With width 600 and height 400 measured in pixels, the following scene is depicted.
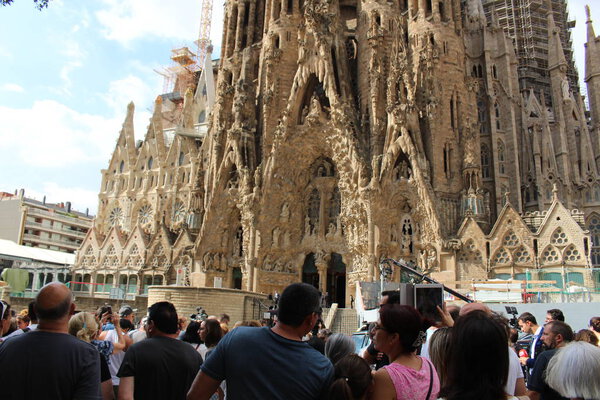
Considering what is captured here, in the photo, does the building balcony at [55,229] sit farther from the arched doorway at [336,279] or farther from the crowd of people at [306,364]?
the crowd of people at [306,364]

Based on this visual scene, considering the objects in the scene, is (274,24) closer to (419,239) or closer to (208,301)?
(419,239)

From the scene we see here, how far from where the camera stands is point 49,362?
10.5ft

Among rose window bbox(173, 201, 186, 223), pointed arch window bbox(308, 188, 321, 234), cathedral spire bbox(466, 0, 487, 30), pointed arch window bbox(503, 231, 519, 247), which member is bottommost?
pointed arch window bbox(503, 231, 519, 247)

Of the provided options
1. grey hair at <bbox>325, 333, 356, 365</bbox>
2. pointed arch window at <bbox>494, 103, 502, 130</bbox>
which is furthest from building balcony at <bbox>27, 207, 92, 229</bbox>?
grey hair at <bbox>325, 333, 356, 365</bbox>

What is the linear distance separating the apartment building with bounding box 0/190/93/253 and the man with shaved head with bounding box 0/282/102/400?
64.6m

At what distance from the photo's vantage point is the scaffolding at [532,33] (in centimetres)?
4303

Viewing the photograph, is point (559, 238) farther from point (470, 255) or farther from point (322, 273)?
point (322, 273)

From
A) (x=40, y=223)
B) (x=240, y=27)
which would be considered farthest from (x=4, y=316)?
(x=40, y=223)

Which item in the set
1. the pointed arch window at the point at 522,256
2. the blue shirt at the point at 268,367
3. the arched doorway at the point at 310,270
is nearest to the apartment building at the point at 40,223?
the arched doorway at the point at 310,270

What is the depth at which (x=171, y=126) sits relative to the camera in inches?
2216

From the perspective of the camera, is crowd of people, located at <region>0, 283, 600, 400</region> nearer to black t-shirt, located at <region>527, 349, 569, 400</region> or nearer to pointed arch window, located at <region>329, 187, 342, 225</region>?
black t-shirt, located at <region>527, 349, 569, 400</region>

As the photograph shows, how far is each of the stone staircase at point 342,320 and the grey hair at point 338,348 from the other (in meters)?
18.4

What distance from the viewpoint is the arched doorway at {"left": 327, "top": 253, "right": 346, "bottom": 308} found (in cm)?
3169

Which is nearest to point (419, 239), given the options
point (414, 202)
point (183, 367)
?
point (414, 202)
